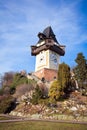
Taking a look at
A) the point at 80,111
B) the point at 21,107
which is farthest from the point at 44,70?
the point at 80,111

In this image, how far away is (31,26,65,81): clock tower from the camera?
4666 cm

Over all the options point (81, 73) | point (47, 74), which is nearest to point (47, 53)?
point (47, 74)

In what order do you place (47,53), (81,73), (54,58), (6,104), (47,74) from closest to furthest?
(6,104) → (81,73) → (47,74) → (47,53) → (54,58)

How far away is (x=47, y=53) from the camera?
160 ft

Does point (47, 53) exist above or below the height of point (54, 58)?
above

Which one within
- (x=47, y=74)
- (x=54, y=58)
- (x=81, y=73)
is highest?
(x=54, y=58)

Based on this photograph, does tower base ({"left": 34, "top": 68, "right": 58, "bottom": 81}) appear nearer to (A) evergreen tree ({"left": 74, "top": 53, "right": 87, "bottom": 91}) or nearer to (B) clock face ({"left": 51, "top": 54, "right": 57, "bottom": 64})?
(B) clock face ({"left": 51, "top": 54, "right": 57, "bottom": 64})

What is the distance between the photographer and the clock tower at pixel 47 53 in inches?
1837

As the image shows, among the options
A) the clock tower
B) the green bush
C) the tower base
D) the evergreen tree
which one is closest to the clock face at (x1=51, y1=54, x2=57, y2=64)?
the clock tower

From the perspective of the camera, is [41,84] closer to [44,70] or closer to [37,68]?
[44,70]

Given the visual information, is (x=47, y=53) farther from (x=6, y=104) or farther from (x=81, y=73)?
(x=6, y=104)

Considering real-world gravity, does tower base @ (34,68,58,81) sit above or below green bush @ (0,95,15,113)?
above

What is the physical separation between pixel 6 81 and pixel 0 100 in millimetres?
17544

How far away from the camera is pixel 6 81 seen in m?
47.5
